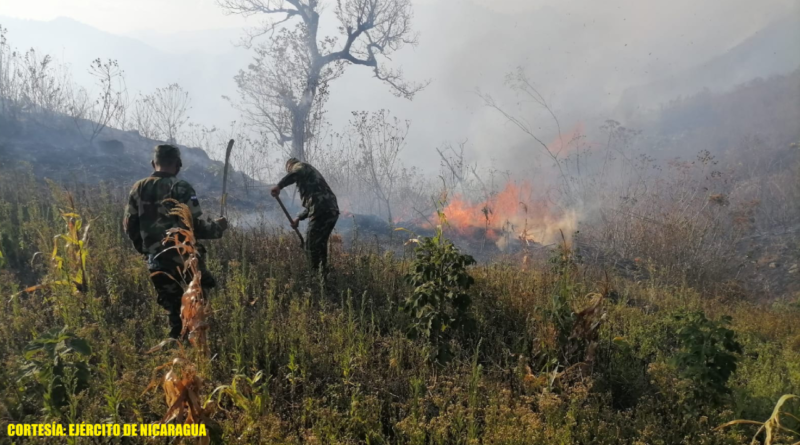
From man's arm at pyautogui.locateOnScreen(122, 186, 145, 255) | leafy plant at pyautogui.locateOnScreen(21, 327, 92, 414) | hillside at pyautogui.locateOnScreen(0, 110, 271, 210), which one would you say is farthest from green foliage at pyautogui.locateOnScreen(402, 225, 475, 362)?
hillside at pyautogui.locateOnScreen(0, 110, 271, 210)

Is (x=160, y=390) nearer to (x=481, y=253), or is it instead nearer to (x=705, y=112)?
(x=481, y=253)

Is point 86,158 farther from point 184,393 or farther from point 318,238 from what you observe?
point 184,393

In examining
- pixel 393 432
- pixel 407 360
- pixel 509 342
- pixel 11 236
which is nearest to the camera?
pixel 393 432

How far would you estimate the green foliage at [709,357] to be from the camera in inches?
109

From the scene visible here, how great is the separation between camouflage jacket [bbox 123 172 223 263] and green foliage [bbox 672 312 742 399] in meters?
3.68

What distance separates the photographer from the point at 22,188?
7.83 meters

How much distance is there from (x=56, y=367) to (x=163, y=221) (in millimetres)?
1419

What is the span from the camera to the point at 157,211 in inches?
143

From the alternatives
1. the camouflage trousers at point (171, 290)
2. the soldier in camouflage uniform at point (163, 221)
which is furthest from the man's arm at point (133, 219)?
the camouflage trousers at point (171, 290)

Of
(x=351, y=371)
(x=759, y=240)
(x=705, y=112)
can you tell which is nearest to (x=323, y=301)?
(x=351, y=371)

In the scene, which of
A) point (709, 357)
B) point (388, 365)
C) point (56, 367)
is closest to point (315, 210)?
point (388, 365)

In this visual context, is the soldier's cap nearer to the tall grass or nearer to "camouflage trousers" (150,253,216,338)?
"camouflage trousers" (150,253,216,338)

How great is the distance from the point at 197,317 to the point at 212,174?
13.8m

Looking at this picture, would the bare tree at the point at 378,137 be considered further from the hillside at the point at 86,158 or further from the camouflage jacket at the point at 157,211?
the camouflage jacket at the point at 157,211
